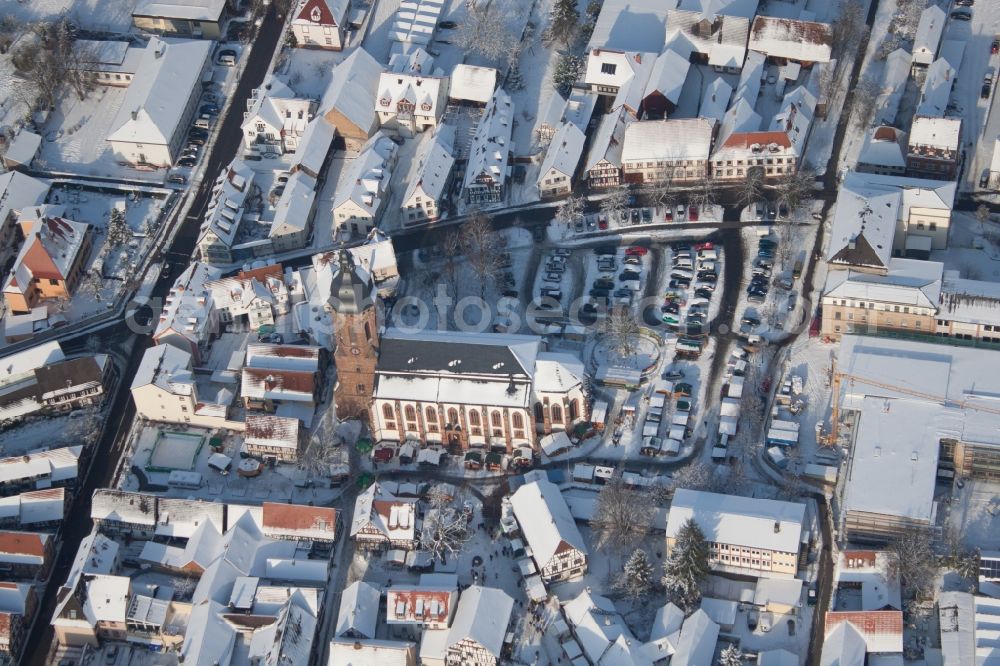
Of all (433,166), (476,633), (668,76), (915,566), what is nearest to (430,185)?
(433,166)

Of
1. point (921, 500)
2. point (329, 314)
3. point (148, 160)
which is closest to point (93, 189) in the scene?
point (148, 160)

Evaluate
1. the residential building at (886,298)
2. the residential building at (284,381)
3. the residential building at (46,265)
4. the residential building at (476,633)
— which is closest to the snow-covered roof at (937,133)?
the residential building at (886,298)

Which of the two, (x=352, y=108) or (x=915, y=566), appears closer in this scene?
(x=915, y=566)

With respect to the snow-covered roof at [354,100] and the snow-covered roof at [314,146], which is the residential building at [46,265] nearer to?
the snow-covered roof at [314,146]

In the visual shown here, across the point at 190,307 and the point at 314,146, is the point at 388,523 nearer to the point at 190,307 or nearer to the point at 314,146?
the point at 190,307

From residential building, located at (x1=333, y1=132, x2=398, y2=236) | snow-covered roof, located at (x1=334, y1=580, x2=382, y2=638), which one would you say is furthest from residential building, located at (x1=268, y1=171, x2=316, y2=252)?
snow-covered roof, located at (x1=334, y1=580, x2=382, y2=638)
